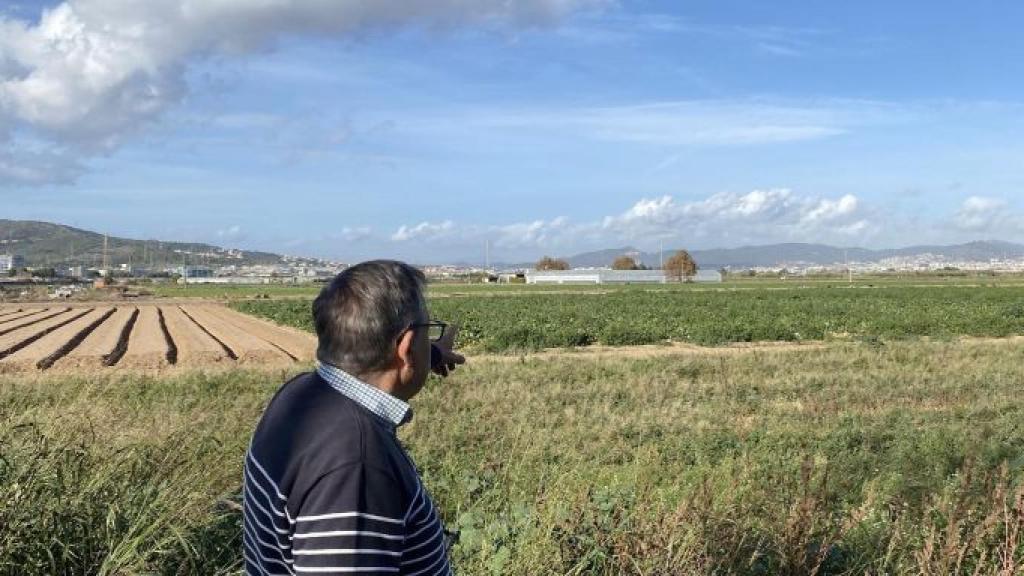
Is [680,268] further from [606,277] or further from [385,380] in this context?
[385,380]

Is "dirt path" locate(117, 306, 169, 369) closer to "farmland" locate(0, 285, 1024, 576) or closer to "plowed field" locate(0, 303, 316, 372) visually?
"plowed field" locate(0, 303, 316, 372)

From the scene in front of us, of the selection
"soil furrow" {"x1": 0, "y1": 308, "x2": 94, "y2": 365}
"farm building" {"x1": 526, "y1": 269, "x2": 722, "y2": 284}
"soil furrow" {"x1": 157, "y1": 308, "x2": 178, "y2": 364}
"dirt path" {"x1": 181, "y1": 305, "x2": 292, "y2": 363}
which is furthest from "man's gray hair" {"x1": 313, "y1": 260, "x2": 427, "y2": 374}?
"farm building" {"x1": 526, "y1": 269, "x2": 722, "y2": 284}

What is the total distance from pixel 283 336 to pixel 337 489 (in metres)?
32.0

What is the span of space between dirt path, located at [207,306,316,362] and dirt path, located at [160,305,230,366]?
6.23ft

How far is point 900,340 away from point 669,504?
73.5 ft

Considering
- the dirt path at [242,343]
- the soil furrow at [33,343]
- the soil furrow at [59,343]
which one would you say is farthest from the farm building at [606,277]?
the soil furrow at [33,343]

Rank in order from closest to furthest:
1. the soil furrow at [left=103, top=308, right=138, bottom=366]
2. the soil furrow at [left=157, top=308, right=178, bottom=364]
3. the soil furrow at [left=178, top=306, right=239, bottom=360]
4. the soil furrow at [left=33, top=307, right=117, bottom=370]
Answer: the soil furrow at [left=33, top=307, right=117, bottom=370] < the soil furrow at [left=103, top=308, right=138, bottom=366] < the soil furrow at [left=157, top=308, right=178, bottom=364] < the soil furrow at [left=178, top=306, right=239, bottom=360]

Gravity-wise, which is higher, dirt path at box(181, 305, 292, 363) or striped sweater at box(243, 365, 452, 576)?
striped sweater at box(243, 365, 452, 576)

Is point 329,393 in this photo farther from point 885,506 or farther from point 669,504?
point 885,506

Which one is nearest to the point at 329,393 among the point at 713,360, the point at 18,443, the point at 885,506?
the point at 18,443

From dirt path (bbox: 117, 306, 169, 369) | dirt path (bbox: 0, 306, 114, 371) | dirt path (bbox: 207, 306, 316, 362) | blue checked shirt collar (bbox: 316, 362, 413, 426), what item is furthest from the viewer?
dirt path (bbox: 207, 306, 316, 362)

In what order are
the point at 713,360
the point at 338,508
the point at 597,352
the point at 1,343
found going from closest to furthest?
the point at 338,508
the point at 713,360
the point at 597,352
the point at 1,343

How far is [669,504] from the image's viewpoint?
206 inches

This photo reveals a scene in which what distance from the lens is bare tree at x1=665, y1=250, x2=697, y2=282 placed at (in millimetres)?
141750
